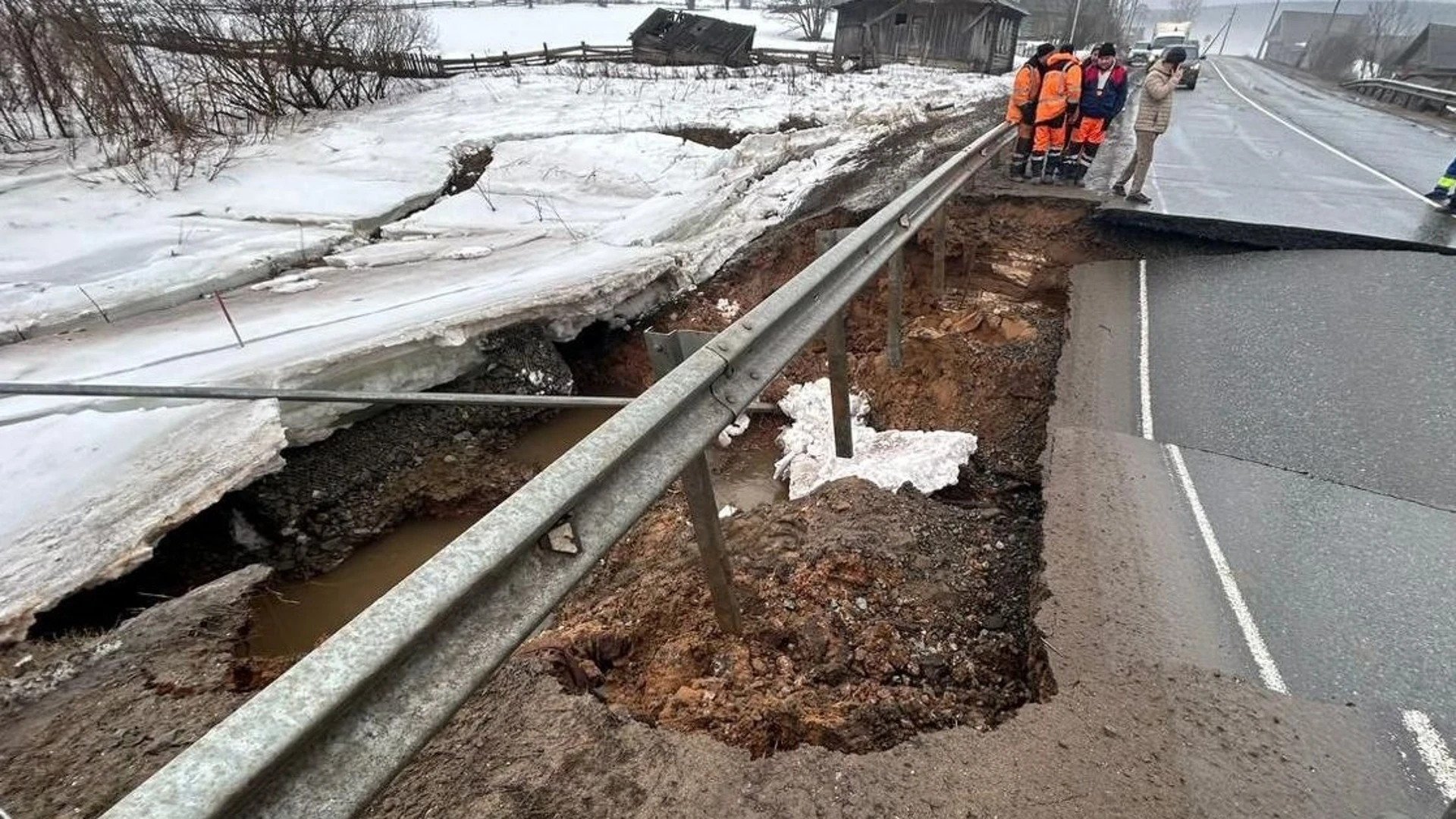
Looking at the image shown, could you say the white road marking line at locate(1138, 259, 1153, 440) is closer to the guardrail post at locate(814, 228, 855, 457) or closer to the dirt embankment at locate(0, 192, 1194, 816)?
the dirt embankment at locate(0, 192, 1194, 816)

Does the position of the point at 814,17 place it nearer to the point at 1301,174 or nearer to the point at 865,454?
the point at 1301,174

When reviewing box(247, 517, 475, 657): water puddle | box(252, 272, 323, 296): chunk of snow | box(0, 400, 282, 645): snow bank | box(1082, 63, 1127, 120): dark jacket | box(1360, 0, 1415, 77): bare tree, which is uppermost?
box(1082, 63, 1127, 120): dark jacket

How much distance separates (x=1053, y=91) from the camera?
7.83m

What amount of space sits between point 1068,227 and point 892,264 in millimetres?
3530

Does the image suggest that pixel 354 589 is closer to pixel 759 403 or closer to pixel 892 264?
pixel 759 403

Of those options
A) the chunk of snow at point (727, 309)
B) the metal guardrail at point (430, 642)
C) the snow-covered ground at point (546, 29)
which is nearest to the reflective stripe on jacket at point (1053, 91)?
the chunk of snow at point (727, 309)

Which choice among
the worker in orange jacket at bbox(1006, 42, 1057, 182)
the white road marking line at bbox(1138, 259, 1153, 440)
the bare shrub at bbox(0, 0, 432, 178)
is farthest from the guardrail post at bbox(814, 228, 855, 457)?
the bare shrub at bbox(0, 0, 432, 178)

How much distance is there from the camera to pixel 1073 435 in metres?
3.66

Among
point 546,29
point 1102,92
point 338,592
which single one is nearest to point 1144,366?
point 1102,92

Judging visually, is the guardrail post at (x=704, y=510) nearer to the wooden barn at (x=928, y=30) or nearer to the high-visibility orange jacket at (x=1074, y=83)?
the high-visibility orange jacket at (x=1074, y=83)

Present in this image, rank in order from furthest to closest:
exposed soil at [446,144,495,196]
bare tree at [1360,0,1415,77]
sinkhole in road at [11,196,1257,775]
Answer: bare tree at [1360,0,1415,77] < exposed soil at [446,144,495,196] < sinkhole in road at [11,196,1257,775]

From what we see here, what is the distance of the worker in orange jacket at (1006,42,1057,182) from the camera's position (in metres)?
8.02

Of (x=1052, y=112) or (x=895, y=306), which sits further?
(x=1052, y=112)

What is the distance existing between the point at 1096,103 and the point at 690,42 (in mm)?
19109
